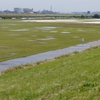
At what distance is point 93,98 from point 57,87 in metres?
2.49

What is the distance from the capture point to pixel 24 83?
555 inches

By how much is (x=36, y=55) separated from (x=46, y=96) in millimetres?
20685

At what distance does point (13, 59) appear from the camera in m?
28.1

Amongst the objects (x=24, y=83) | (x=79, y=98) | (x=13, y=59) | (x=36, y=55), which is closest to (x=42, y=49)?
(x=36, y=55)

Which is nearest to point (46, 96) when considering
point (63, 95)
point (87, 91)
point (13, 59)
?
point (63, 95)

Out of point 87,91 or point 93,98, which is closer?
point 93,98

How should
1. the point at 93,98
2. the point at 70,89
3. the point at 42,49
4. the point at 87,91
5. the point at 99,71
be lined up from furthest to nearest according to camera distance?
the point at 42,49, the point at 99,71, the point at 70,89, the point at 87,91, the point at 93,98

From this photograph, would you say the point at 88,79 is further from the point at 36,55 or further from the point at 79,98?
the point at 36,55

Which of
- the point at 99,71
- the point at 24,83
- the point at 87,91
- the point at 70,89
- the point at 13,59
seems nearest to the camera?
the point at 87,91

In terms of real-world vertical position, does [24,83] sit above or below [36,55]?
above

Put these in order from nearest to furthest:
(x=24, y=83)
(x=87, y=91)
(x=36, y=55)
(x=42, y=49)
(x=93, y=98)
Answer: (x=93, y=98), (x=87, y=91), (x=24, y=83), (x=36, y=55), (x=42, y=49)

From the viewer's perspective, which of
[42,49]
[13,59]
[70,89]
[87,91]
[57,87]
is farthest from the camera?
[42,49]

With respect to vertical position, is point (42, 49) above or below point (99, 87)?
below

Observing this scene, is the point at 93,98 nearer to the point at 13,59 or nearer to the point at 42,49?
the point at 13,59
